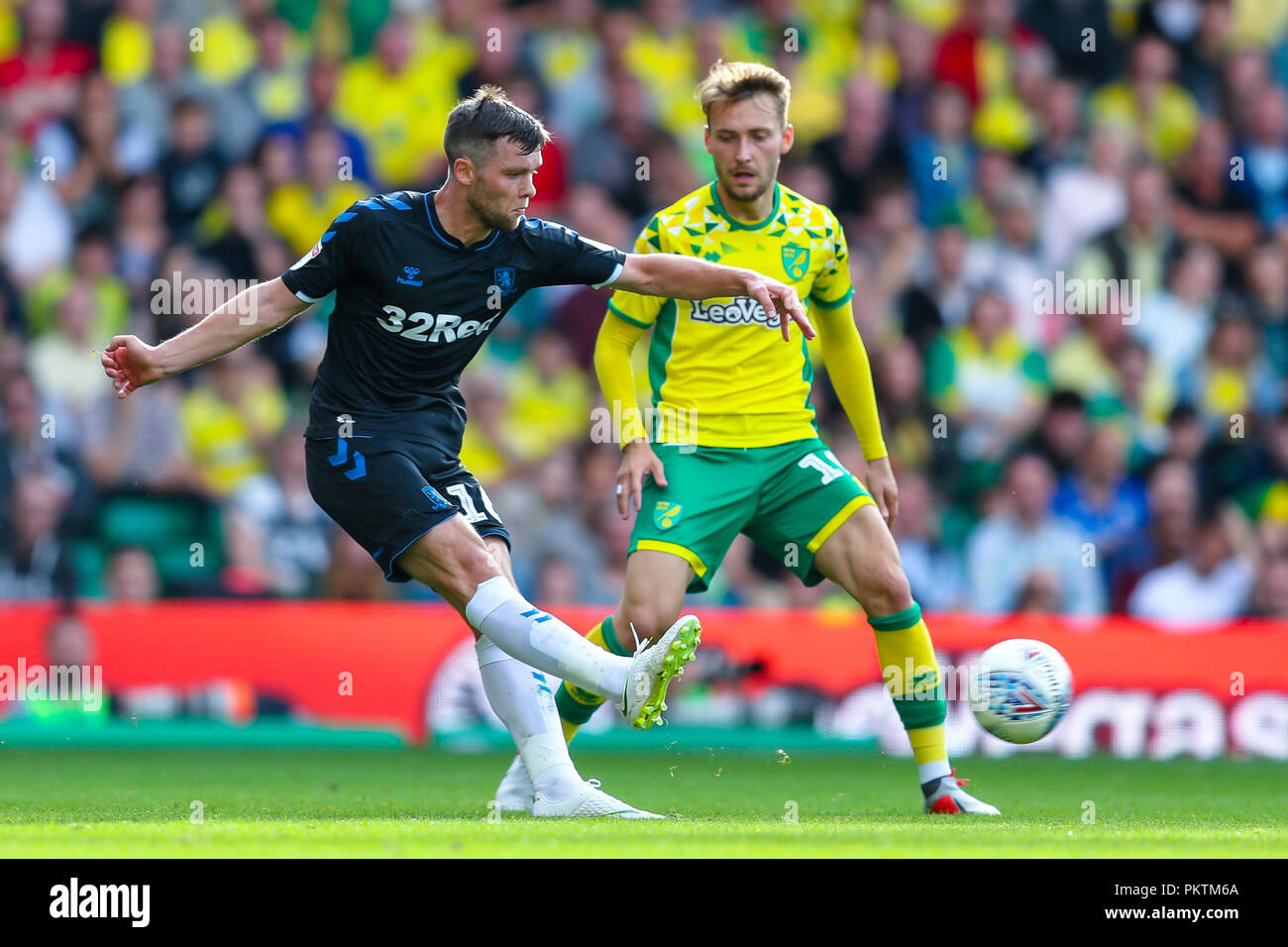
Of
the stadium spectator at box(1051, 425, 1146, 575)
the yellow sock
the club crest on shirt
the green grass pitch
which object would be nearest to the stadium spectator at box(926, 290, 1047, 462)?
the stadium spectator at box(1051, 425, 1146, 575)

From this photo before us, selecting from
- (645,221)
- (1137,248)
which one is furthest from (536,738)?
(1137,248)

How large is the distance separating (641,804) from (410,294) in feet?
7.43

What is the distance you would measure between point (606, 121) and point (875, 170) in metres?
1.99

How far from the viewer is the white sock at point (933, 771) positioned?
6846 millimetres

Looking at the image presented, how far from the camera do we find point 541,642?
6004 mm

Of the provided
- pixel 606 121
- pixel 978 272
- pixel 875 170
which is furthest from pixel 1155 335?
pixel 606 121

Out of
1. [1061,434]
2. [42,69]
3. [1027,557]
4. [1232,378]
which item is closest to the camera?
[1027,557]

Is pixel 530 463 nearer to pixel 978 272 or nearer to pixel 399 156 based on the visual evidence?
pixel 399 156

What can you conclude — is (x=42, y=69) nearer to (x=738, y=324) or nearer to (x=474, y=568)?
(x=738, y=324)

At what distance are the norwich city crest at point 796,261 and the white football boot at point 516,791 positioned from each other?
2.11 meters

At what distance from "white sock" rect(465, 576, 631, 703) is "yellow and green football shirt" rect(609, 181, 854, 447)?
130cm

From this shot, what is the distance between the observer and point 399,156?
13.3 meters

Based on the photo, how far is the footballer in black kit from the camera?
20.4 ft

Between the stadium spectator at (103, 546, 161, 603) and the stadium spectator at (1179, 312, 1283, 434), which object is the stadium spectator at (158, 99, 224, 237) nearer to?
the stadium spectator at (103, 546, 161, 603)
